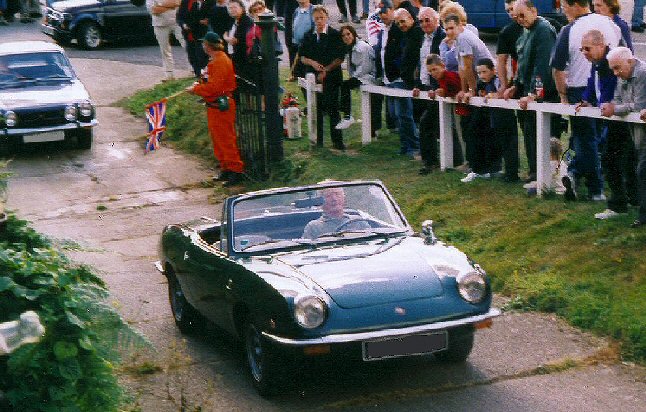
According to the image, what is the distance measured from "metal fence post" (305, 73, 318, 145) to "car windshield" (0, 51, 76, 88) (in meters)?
5.67

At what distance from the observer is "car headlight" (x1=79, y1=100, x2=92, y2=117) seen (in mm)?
19850

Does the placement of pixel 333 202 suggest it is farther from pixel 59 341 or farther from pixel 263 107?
pixel 263 107

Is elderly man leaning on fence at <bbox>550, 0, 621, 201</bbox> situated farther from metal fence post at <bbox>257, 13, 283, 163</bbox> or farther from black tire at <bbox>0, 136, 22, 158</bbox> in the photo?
black tire at <bbox>0, 136, 22, 158</bbox>

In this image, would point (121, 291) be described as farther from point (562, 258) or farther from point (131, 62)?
point (131, 62)

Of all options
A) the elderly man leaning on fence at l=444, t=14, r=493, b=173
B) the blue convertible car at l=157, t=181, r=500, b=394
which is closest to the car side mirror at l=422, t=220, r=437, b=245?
the blue convertible car at l=157, t=181, r=500, b=394

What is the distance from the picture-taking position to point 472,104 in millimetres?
13352

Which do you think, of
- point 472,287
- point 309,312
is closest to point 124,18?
point 472,287

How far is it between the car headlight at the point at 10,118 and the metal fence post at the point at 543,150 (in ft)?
33.8

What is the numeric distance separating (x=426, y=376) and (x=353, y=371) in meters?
0.56

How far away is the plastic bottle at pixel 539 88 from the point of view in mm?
12242

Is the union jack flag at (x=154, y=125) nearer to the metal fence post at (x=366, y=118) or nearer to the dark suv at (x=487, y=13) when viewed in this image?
the metal fence post at (x=366, y=118)

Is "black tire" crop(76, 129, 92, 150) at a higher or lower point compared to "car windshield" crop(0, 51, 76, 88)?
lower

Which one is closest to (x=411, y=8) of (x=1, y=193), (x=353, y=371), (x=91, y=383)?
(x=353, y=371)

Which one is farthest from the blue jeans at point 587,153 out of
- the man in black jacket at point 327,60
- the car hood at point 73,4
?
the car hood at point 73,4
